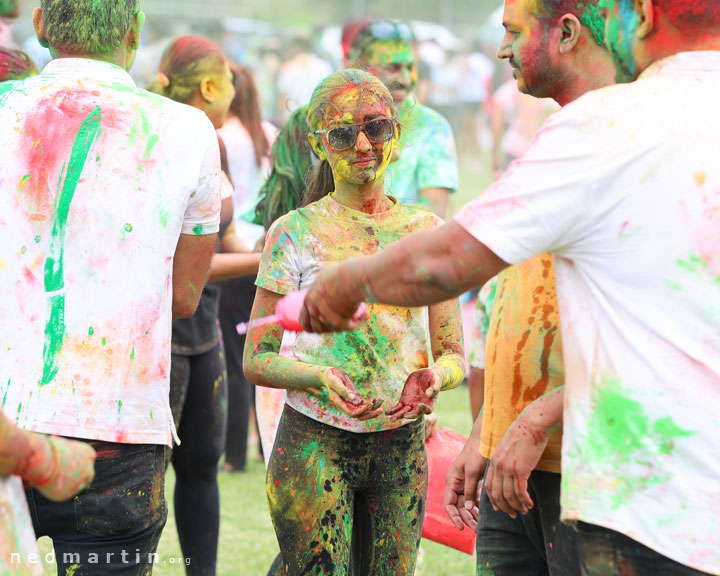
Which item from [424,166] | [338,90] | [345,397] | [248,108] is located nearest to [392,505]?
[345,397]

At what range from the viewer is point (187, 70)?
446cm

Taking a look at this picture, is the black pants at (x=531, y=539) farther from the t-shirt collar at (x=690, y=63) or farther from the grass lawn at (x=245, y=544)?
the grass lawn at (x=245, y=544)

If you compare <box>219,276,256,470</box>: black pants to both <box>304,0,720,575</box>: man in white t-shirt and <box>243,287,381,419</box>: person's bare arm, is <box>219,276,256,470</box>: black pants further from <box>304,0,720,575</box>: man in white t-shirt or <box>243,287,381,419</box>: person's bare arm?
<box>304,0,720,575</box>: man in white t-shirt

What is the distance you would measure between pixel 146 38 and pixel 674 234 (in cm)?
1760

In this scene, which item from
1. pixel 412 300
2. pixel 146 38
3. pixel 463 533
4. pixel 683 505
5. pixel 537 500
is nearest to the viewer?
pixel 683 505

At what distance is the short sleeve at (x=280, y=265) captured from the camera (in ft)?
9.24

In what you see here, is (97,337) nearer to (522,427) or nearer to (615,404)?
(522,427)

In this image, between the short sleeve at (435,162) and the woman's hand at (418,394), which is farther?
the short sleeve at (435,162)

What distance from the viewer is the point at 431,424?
3443 millimetres

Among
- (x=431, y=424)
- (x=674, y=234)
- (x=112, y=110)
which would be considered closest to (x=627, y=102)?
(x=674, y=234)

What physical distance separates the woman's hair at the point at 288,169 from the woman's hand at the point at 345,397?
4.26 feet

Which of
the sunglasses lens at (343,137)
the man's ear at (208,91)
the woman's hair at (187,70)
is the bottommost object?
the sunglasses lens at (343,137)

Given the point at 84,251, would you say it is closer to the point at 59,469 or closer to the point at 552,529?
the point at 59,469

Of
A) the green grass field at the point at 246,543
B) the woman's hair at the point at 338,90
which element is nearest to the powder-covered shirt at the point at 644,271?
the woman's hair at the point at 338,90
